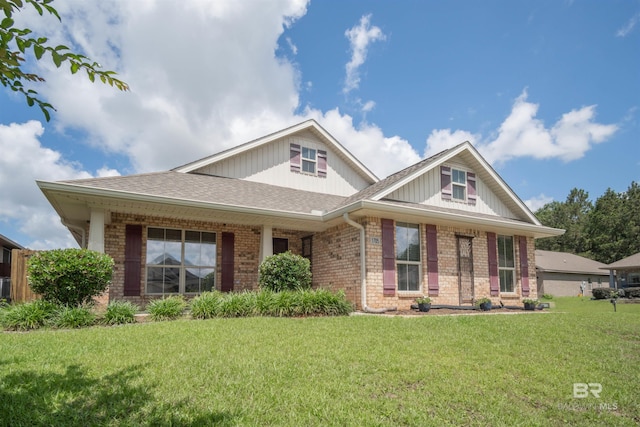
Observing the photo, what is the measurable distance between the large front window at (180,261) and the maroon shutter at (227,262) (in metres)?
0.35

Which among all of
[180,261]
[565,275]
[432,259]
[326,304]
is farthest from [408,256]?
[565,275]

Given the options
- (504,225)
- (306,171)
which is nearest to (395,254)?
(504,225)

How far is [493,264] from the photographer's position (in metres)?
13.5

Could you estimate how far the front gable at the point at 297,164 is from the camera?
1416cm

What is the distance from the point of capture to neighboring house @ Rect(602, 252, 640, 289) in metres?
31.6

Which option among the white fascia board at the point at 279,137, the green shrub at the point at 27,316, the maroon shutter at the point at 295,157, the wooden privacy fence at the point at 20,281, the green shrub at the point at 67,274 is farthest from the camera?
the maroon shutter at the point at 295,157

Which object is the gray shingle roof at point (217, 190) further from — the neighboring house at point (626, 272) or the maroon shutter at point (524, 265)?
the neighboring house at point (626, 272)

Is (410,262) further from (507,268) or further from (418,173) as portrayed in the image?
(507,268)

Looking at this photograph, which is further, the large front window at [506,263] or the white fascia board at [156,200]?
the large front window at [506,263]

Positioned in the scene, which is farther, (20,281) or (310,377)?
(20,281)


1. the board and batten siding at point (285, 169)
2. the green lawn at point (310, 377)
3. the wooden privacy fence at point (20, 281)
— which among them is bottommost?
the green lawn at point (310, 377)

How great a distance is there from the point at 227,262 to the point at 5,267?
20.6m

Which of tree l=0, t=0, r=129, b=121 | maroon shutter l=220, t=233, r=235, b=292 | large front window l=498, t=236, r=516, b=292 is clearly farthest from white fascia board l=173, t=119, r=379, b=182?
tree l=0, t=0, r=129, b=121

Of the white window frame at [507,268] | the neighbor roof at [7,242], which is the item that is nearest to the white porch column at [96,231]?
the white window frame at [507,268]
